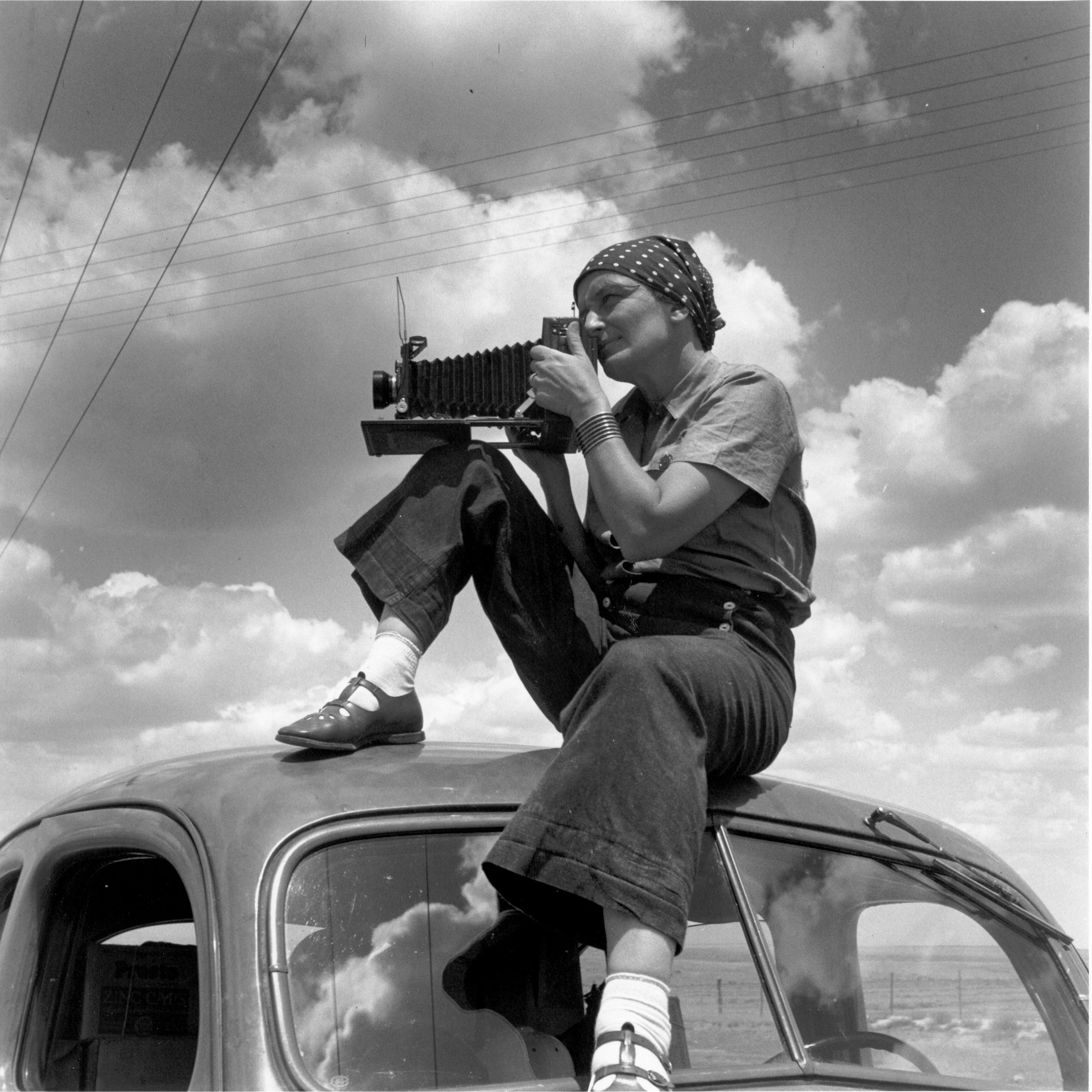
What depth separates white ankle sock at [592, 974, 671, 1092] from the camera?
2.03 m

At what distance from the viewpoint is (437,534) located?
2879 mm

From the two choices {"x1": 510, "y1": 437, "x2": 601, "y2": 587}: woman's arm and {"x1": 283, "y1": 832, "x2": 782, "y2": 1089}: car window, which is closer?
{"x1": 283, "y1": 832, "x2": 782, "y2": 1089}: car window

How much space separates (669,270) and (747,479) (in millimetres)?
611

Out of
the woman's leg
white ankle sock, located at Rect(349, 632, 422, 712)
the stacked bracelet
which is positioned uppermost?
the stacked bracelet

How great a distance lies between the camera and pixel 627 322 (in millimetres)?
3105

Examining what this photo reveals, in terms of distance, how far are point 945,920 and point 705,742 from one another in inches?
33.1

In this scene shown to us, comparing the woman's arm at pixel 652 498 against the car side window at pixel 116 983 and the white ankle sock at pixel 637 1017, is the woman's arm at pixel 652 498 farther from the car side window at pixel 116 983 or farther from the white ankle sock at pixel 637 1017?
the car side window at pixel 116 983

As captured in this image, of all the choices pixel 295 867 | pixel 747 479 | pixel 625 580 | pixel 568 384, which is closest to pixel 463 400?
pixel 568 384

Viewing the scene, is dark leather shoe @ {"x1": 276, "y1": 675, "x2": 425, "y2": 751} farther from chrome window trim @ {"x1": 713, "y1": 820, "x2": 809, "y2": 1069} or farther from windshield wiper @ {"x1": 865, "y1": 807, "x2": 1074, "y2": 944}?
windshield wiper @ {"x1": 865, "y1": 807, "x2": 1074, "y2": 944}

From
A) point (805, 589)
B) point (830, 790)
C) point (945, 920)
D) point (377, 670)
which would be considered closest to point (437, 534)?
point (377, 670)

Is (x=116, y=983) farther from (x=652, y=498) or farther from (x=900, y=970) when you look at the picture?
(x=900, y=970)

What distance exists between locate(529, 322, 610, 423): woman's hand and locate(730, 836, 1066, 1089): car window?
92cm

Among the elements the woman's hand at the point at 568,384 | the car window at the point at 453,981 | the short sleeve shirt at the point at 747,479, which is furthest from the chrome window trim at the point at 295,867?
the woman's hand at the point at 568,384

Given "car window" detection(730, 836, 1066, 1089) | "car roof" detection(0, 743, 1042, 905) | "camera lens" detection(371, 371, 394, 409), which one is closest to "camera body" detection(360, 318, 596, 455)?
"camera lens" detection(371, 371, 394, 409)
